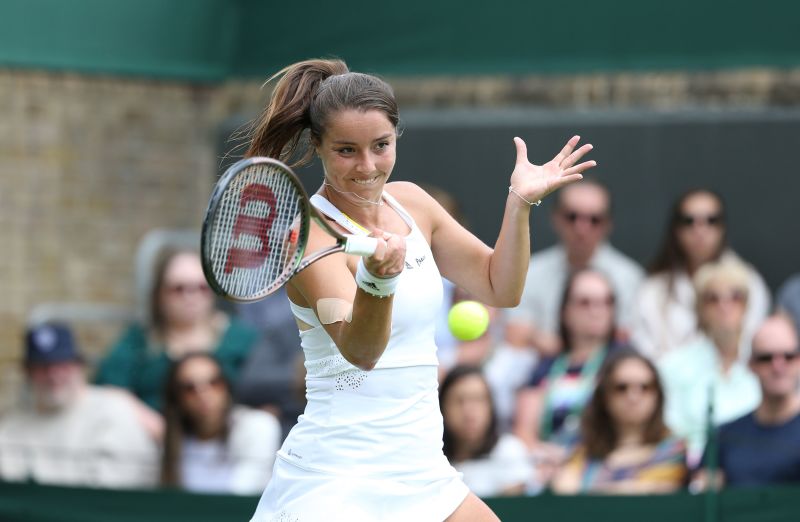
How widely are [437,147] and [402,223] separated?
5006mm

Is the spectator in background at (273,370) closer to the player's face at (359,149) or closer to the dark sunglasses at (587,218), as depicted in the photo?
the dark sunglasses at (587,218)

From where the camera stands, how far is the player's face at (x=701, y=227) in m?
6.91

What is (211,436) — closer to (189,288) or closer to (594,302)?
(189,288)

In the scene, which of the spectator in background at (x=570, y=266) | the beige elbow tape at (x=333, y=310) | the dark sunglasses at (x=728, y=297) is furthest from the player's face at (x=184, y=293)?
the beige elbow tape at (x=333, y=310)

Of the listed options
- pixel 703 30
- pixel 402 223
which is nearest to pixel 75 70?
pixel 703 30

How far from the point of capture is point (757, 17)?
26.8ft

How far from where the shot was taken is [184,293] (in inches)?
291

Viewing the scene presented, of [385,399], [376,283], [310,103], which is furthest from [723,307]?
[376,283]

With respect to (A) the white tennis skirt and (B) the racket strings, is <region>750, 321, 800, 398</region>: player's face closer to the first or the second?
(A) the white tennis skirt

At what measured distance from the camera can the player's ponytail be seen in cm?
381

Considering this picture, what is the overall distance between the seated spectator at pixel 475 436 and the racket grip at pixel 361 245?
291 centimetres

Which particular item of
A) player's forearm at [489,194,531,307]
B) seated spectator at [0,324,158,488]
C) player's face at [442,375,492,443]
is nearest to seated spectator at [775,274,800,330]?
player's face at [442,375,492,443]

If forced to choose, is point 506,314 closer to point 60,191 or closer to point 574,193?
point 574,193

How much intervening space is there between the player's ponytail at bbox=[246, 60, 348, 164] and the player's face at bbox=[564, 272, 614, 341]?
295 centimetres
